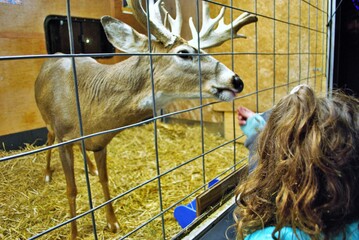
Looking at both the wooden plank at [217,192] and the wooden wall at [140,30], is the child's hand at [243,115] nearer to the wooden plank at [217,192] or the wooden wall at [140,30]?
the wooden plank at [217,192]

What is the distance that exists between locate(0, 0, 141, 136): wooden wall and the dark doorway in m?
2.12

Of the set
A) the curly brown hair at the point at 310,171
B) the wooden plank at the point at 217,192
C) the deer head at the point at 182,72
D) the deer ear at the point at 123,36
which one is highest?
the deer ear at the point at 123,36

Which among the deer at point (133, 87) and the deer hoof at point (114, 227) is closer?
the deer at point (133, 87)

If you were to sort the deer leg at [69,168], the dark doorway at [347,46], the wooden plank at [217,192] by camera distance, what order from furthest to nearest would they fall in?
the dark doorway at [347,46] → the deer leg at [69,168] → the wooden plank at [217,192]

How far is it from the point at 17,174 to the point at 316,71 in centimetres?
324

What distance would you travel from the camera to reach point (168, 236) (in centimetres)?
194

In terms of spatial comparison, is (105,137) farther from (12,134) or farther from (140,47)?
(12,134)

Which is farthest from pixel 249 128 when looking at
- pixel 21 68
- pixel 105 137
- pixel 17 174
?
pixel 17 174

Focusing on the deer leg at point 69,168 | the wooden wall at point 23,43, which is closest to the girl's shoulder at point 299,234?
the deer leg at point 69,168

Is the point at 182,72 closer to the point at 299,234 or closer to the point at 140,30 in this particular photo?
the point at 140,30

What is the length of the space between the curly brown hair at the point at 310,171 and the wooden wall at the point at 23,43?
2002 millimetres

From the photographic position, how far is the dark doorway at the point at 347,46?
3.16 m

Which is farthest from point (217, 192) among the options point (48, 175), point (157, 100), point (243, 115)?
point (48, 175)

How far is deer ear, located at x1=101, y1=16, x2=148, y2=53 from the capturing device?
1782 millimetres
